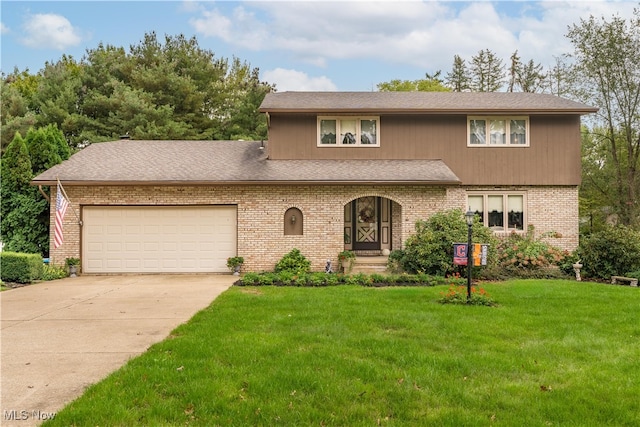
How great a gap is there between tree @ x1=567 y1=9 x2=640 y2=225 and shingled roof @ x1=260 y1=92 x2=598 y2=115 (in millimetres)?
4565

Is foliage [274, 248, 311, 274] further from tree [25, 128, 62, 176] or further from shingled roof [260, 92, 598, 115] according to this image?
tree [25, 128, 62, 176]

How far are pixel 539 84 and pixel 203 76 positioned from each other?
25556mm

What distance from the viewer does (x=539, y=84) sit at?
3488 cm

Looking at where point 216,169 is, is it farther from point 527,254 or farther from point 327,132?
point 527,254

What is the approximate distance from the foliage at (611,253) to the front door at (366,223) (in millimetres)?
6297

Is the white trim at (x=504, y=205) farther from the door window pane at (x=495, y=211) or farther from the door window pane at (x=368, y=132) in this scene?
the door window pane at (x=368, y=132)

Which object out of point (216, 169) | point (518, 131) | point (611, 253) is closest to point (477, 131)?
point (518, 131)

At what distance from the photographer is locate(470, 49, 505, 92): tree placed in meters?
37.6

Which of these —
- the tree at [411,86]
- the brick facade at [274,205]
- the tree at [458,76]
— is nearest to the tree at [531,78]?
the tree at [458,76]

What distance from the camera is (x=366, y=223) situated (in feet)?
51.1

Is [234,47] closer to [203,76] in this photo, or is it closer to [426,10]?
[203,76]

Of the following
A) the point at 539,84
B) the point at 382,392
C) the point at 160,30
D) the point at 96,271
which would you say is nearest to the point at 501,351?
the point at 382,392

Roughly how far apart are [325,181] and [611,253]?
803 centimetres

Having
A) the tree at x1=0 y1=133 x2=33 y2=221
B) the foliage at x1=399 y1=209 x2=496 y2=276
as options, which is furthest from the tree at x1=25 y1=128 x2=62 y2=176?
the foliage at x1=399 y1=209 x2=496 y2=276
